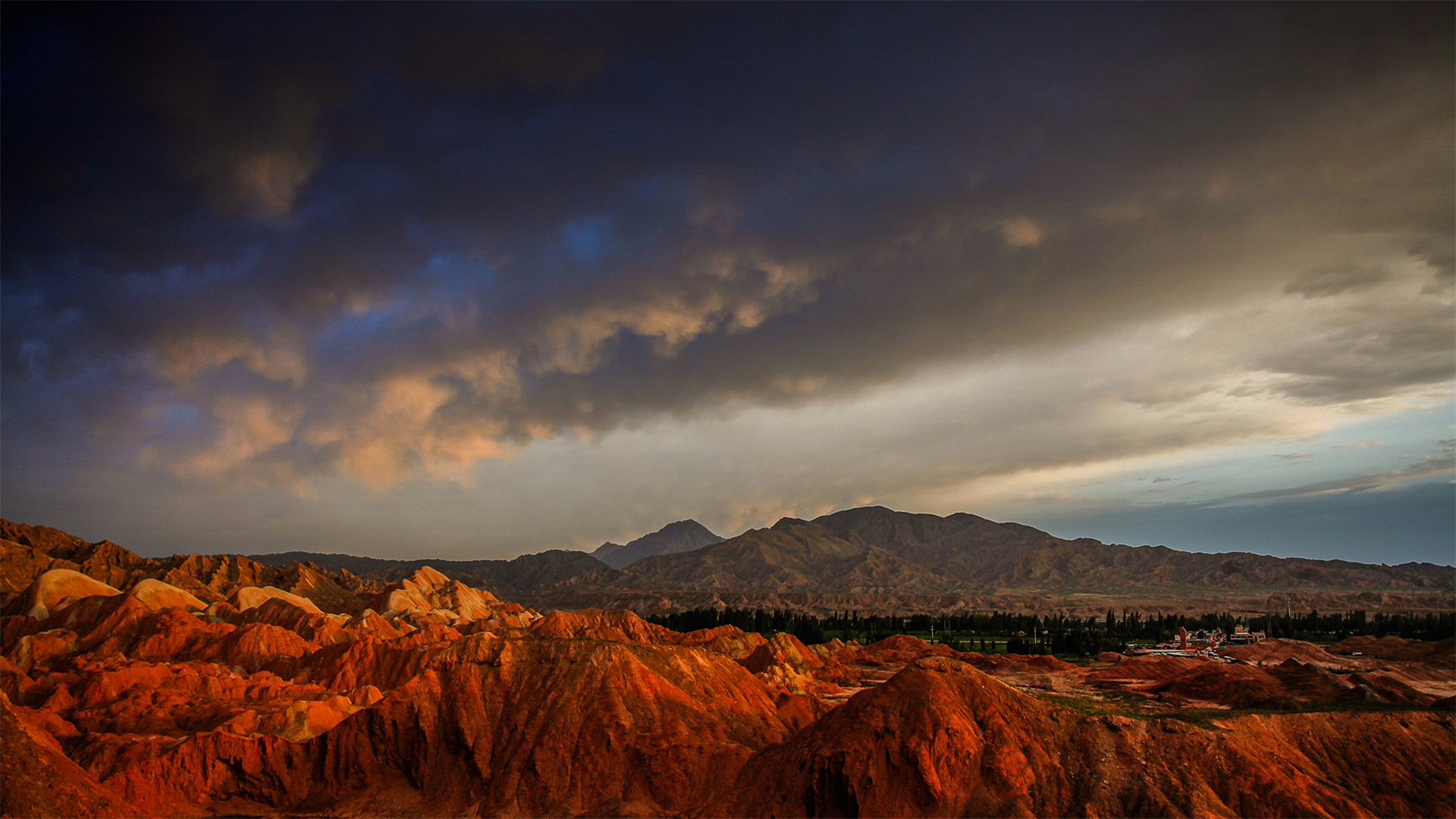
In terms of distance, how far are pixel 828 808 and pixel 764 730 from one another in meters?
15.4

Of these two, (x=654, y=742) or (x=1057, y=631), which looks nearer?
(x=654, y=742)

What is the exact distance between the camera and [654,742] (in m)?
49.3

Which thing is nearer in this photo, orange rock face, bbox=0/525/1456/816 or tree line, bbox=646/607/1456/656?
orange rock face, bbox=0/525/1456/816

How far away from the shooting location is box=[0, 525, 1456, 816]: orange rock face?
131 feet

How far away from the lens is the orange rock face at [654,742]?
3997 cm

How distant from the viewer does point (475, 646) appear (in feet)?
188

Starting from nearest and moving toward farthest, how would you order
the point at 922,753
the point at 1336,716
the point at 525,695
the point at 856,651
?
1. the point at 922,753
2. the point at 1336,716
3. the point at 525,695
4. the point at 856,651

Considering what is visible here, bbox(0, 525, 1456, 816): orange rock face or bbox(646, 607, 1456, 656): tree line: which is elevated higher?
bbox(0, 525, 1456, 816): orange rock face

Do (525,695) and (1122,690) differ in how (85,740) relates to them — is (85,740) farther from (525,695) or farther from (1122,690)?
(1122,690)

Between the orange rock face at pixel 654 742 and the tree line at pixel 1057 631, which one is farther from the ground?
the orange rock face at pixel 654 742

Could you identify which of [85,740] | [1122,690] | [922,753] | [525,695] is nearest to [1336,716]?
[922,753]

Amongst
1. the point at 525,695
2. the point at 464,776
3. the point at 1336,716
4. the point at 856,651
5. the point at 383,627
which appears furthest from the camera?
the point at 856,651

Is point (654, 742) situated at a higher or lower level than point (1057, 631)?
higher

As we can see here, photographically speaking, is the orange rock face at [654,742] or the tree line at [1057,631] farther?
the tree line at [1057,631]
